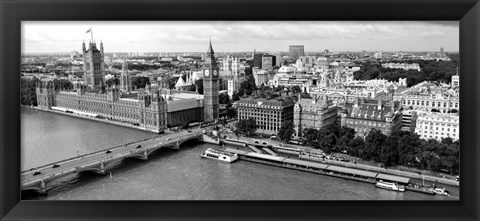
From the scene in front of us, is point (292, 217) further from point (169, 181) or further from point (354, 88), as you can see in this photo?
point (354, 88)

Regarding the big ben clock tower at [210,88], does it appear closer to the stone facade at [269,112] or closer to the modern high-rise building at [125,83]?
the stone facade at [269,112]

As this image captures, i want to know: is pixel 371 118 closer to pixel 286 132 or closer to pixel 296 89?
pixel 286 132

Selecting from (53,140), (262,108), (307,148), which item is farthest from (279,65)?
(53,140)

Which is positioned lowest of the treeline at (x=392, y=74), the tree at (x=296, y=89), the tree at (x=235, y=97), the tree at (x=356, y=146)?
the tree at (x=356, y=146)

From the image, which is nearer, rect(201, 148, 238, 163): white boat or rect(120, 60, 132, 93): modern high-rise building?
rect(201, 148, 238, 163): white boat

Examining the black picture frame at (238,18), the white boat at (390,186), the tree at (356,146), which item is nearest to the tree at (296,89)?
the tree at (356,146)

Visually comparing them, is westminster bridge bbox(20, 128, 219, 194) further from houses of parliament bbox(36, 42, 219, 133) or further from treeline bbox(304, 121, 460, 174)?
treeline bbox(304, 121, 460, 174)

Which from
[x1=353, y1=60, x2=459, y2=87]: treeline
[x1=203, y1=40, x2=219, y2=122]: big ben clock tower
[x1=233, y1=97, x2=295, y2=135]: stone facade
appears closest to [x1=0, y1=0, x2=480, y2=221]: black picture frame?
[x1=233, y1=97, x2=295, y2=135]: stone facade
